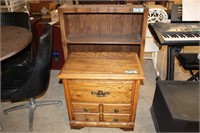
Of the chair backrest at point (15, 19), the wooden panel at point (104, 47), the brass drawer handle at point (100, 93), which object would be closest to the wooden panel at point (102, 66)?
the brass drawer handle at point (100, 93)

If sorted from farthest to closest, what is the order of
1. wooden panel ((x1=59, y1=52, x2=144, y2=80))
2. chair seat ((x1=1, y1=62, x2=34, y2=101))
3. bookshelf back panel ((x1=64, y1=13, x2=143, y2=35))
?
bookshelf back panel ((x1=64, y1=13, x2=143, y2=35)) < chair seat ((x1=1, y1=62, x2=34, y2=101)) < wooden panel ((x1=59, y1=52, x2=144, y2=80))

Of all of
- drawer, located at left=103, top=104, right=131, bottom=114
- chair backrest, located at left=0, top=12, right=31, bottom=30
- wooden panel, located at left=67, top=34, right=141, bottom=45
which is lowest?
drawer, located at left=103, top=104, right=131, bottom=114

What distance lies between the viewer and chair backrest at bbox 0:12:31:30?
2064 mm

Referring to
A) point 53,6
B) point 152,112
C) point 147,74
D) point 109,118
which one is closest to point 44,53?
point 109,118

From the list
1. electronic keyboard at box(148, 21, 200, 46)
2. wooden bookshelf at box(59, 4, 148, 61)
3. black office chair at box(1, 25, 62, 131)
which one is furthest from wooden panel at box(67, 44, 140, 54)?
black office chair at box(1, 25, 62, 131)

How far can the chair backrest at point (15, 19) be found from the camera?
206 cm

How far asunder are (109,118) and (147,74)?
1.16 metres

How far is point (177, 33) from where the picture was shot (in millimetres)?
1707

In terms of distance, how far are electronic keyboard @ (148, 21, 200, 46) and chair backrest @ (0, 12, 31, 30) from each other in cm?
147

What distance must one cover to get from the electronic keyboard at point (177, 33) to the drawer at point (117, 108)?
0.68 meters

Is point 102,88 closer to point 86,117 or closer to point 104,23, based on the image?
point 86,117

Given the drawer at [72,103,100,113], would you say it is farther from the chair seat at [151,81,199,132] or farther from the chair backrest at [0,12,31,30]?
the chair backrest at [0,12,31,30]

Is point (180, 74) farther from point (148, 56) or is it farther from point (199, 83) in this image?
point (199, 83)

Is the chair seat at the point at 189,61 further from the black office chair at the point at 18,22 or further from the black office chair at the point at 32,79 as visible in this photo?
the black office chair at the point at 18,22
